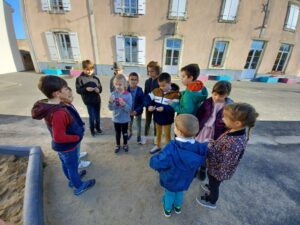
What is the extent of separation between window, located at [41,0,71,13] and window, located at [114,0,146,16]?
284 centimetres

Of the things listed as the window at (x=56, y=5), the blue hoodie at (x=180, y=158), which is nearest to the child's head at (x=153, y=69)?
the blue hoodie at (x=180, y=158)

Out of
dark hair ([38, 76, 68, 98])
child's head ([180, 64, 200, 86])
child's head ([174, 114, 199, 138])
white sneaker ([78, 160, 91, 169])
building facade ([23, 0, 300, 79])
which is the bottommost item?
white sneaker ([78, 160, 91, 169])

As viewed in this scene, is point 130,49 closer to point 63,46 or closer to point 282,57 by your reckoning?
point 63,46

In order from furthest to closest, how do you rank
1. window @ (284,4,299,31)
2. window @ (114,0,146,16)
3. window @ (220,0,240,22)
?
window @ (284,4,299,31), window @ (220,0,240,22), window @ (114,0,146,16)

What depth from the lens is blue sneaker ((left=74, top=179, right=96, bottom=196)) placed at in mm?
1894

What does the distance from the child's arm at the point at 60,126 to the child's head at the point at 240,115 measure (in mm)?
1551

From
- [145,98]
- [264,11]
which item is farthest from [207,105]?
[264,11]

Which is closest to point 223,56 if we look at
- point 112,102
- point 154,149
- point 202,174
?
point 154,149

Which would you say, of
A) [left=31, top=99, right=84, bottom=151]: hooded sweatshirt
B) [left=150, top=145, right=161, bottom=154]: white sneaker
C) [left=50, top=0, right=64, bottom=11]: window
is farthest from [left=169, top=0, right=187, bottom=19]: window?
[left=31, top=99, right=84, bottom=151]: hooded sweatshirt

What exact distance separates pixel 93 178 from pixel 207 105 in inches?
74.5

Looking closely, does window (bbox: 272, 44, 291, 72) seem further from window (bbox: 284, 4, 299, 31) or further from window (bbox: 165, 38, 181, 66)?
window (bbox: 165, 38, 181, 66)

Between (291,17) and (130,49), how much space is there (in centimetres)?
1104

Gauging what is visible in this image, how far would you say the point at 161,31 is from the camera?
364 inches

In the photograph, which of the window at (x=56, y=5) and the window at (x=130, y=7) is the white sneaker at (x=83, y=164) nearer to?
the window at (x=130, y=7)
